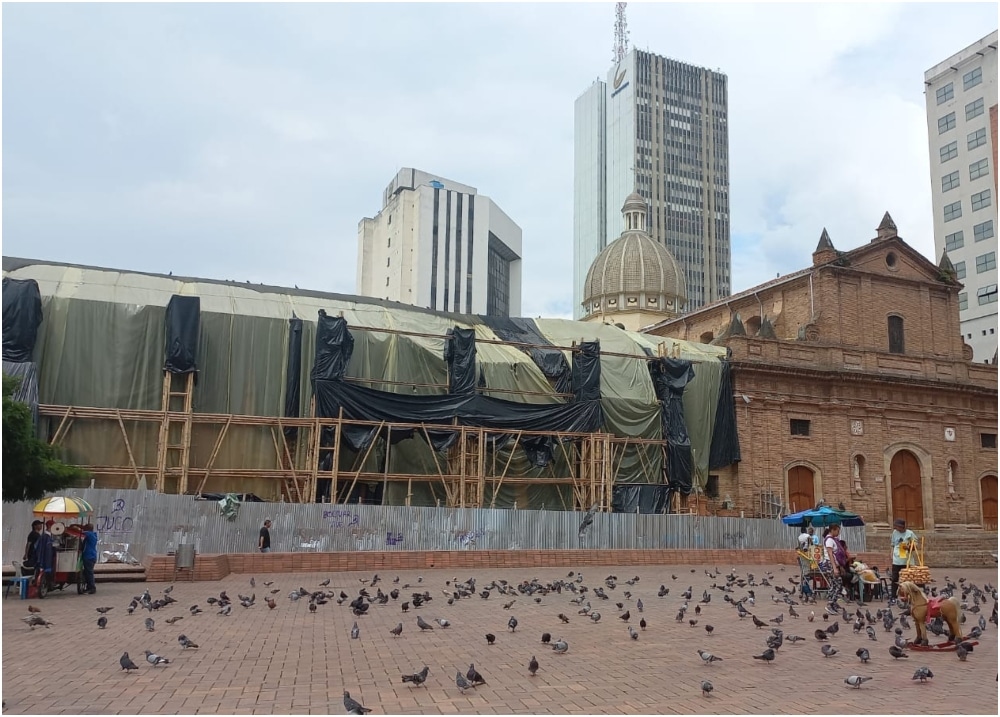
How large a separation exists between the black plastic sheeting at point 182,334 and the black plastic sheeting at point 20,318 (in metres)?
3.56

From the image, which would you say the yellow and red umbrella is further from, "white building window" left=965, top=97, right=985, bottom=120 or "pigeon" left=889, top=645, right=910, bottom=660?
"white building window" left=965, top=97, right=985, bottom=120

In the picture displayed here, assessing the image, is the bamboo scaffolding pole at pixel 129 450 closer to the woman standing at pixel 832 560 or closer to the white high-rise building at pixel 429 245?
the woman standing at pixel 832 560

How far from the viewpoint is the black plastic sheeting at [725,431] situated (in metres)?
34.8

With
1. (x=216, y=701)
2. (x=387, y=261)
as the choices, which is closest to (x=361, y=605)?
(x=216, y=701)

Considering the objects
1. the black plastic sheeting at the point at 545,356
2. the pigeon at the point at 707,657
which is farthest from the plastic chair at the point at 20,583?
the black plastic sheeting at the point at 545,356

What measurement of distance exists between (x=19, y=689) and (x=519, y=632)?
19.1ft

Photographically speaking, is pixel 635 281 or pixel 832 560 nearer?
pixel 832 560

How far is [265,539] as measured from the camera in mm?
21469

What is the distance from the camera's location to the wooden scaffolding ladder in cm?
2611

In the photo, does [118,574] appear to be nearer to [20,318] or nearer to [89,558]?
[89,558]

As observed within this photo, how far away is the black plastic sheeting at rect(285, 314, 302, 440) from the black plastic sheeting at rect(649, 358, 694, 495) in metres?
13.1

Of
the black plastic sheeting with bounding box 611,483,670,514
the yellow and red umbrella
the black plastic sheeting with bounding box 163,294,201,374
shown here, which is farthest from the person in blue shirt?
the black plastic sheeting with bounding box 611,483,670,514

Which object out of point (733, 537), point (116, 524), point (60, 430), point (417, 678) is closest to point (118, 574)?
point (116, 524)

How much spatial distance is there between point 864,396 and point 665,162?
3580 inches
